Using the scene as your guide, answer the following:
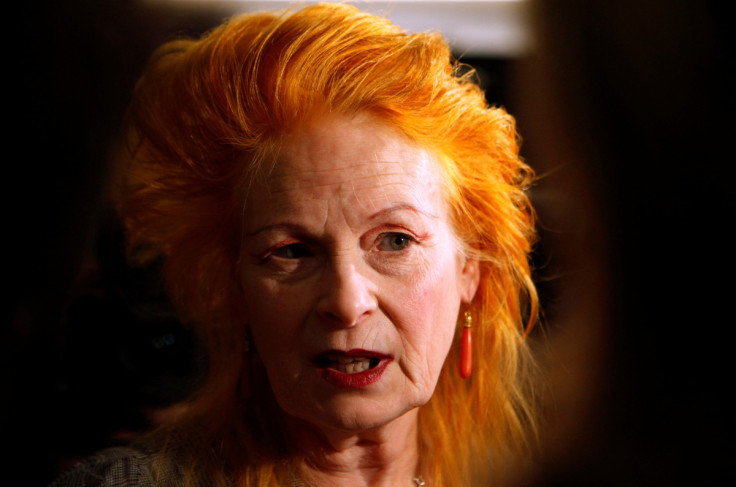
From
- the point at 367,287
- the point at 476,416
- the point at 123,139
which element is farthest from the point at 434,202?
the point at 123,139

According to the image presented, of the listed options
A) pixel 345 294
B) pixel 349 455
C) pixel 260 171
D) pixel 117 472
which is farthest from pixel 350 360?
pixel 117 472

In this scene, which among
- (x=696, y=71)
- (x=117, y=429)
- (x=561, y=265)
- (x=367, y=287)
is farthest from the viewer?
(x=117, y=429)

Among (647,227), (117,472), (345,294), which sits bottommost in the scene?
(117,472)

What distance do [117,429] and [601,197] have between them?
1.13 meters

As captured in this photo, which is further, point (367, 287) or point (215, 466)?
point (215, 466)

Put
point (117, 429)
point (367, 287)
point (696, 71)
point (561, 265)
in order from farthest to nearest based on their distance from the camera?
1. point (117, 429)
2. point (561, 265)
3. point (696, 71)
4. point (367, 287)

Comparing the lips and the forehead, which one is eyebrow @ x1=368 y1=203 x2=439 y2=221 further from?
the lips

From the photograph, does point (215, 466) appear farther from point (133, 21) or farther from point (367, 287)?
point (133, 21)

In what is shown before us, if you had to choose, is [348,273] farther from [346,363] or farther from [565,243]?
[565,243]

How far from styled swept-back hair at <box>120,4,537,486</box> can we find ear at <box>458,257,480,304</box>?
0.02 meters

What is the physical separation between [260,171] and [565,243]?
2.07 ft

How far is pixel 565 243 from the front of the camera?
1338 millimetres

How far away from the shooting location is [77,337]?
1.44m

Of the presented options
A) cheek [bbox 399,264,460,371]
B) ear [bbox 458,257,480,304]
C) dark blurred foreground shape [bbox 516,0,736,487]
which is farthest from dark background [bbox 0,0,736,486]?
cheek [bbox 399,264,460,371]
